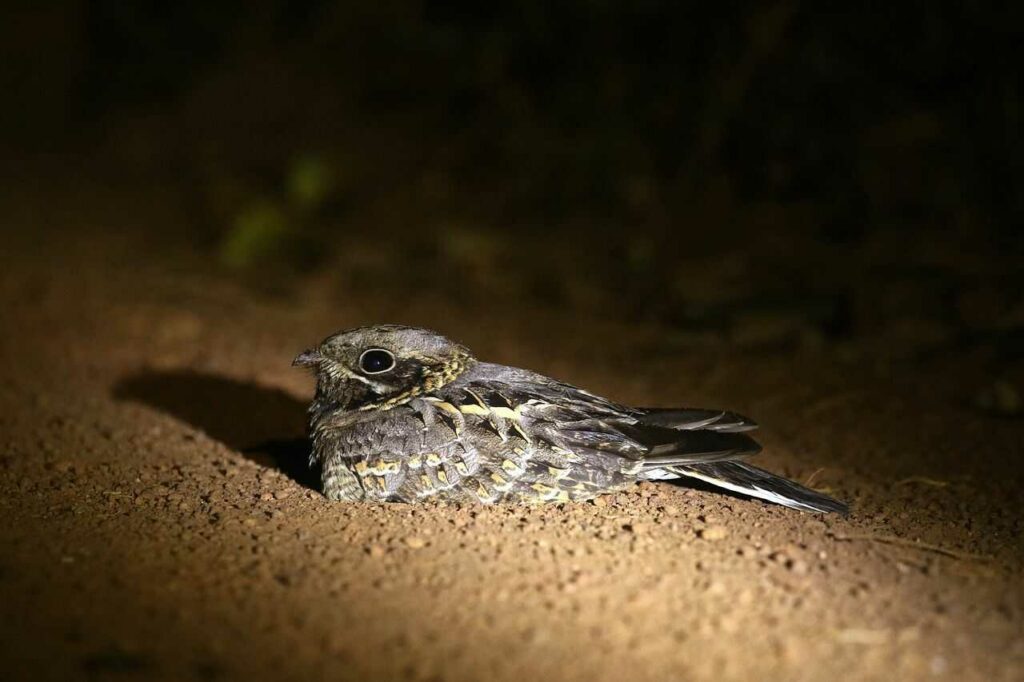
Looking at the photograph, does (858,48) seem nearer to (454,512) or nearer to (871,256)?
(871,256)

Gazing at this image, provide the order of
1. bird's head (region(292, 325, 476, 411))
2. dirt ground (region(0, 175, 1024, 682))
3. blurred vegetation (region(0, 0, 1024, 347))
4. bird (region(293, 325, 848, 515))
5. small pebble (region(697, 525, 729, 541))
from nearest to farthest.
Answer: dirt ground (region(0, 175, 1024, 682))
small pebble (region(697, 525, 729, 541))
bird (region(293, 325, 848, 515))
bird's head (region(292, 325, 476, 411))
blurred vegetation (region(0, 0, 1024, 347))

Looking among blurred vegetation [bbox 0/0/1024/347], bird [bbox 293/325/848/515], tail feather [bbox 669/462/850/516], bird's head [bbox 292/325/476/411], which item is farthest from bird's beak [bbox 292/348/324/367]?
blurred vegetation [bbox 0/0/1024/347]

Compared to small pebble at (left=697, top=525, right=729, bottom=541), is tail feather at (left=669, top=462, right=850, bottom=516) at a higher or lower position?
higher

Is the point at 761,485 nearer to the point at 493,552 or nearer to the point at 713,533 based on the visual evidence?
the point at 713,533

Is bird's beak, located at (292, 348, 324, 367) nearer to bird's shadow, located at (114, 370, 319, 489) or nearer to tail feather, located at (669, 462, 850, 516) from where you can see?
bird's shadow, located at (114, 370, 319, 489)

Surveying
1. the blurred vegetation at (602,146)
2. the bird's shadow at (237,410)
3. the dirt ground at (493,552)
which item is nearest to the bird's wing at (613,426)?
the dirt ground at (493,552)

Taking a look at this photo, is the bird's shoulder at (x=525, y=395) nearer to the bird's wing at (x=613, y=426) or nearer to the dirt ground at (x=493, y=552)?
the bird's wing at (x=613, y=426)

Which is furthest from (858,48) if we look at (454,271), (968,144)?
(454,271)
